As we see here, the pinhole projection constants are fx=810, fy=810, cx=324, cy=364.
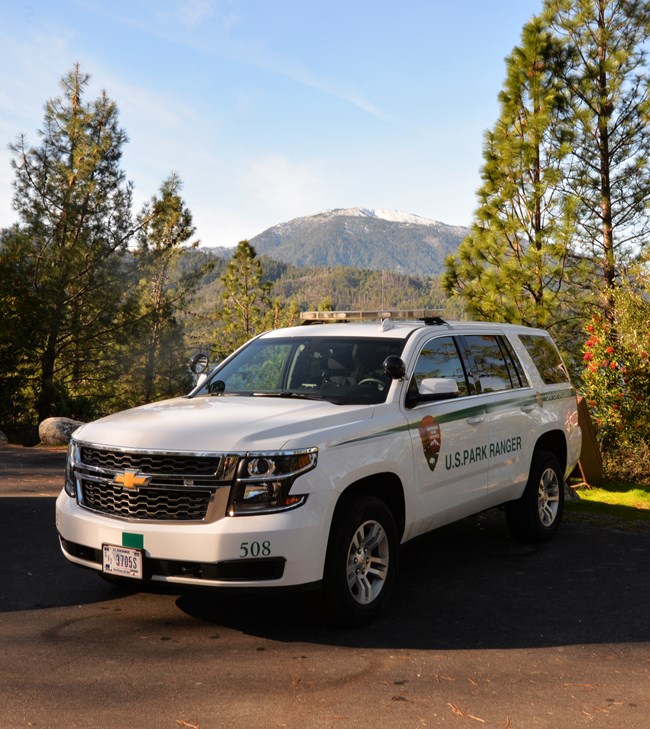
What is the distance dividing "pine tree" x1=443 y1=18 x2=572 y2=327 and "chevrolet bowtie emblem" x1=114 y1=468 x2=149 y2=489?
1493cm

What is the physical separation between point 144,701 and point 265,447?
57.9 inches

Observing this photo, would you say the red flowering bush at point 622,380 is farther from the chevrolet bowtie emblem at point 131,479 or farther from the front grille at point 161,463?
the chevrolet bowtie emblem at point 131,479

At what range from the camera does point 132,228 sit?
92.5 feet

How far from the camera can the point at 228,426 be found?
4902mm

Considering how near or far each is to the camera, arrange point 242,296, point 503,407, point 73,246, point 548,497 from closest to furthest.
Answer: point 503,407 → point 548,497 → point 73,246 → point 242,296

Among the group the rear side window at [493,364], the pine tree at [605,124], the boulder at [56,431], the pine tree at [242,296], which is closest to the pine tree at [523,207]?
the pine tree at [605,124]

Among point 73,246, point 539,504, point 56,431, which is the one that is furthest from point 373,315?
point 73,246

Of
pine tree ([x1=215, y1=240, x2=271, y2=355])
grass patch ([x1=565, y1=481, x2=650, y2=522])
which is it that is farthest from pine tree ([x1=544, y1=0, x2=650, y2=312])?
pine tree ([x1=215, y1=240, x2=271, y2=355])

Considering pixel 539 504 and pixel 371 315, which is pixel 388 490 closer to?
pixel 371 315

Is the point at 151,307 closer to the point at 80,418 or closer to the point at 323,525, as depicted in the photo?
the point at 80,418

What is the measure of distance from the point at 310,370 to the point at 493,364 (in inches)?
70.1

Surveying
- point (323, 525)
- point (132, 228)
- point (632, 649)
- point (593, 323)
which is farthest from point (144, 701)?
point (132, 228)

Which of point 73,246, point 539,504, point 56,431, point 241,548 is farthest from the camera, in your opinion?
point 73,246

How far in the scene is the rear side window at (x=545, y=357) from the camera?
7781 mm
